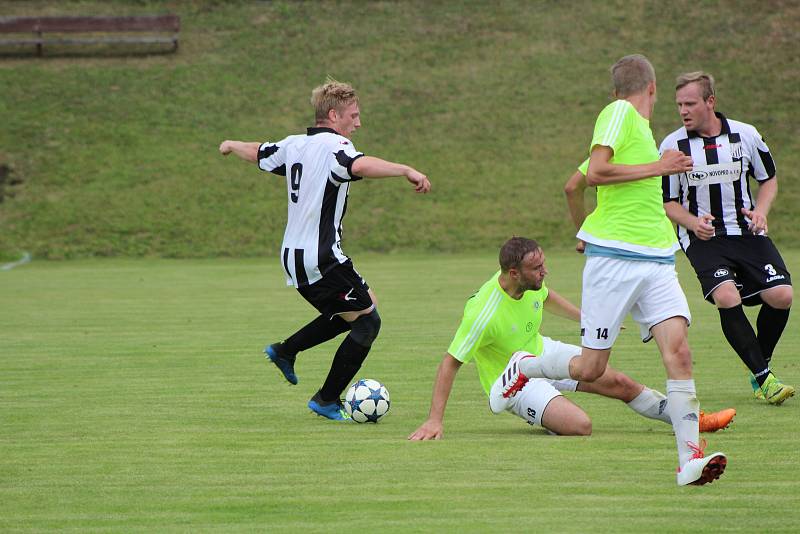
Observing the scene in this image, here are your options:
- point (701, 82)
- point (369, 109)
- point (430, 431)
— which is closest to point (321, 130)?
point (430, 431)

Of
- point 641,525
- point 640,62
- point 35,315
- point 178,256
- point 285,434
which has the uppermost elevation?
point 640,62

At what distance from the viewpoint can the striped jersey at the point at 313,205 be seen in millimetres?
8164

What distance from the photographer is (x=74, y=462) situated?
269 inches

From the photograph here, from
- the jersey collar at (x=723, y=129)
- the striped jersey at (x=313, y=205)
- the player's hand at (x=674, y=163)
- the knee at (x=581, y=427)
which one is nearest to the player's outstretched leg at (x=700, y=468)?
the player's hand at (x=674, y=163)

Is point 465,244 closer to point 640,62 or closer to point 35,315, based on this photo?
point 35,315

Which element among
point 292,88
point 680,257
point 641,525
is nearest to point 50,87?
point 292,88

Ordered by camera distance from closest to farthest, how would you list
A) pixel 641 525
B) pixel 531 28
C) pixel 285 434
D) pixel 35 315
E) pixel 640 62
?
pixel 641 525
pixel 640 62
pixel 285 434
pixel 35 315
pixel 531 28

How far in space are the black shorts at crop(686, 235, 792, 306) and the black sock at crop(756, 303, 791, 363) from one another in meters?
A: 0.26

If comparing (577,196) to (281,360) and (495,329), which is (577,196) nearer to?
(495,329)

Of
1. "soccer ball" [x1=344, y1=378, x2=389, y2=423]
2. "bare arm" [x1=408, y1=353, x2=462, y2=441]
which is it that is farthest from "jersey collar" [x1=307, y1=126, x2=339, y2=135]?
"bare arm" [x1=408, y1=353, x2=462, y2=441]

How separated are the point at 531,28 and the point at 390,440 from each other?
3328 cm

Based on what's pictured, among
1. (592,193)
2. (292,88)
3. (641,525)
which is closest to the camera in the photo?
(641,525)

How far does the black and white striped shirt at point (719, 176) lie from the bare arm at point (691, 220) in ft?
0.33

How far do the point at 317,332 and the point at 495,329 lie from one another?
151 cm
